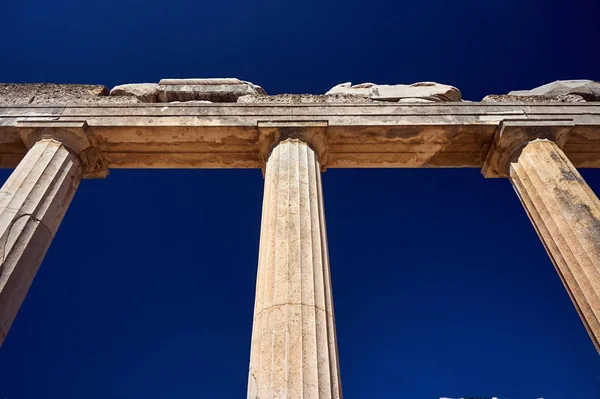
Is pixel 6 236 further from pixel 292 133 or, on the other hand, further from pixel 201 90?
pixel 201 90

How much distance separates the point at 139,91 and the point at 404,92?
11.3 metres

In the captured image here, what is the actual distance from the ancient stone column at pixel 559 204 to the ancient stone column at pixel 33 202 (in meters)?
15.1

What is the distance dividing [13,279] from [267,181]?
25.3ft

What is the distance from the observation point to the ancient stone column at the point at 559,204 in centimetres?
1320

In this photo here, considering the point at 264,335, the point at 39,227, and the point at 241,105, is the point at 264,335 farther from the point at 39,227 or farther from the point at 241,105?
the point at 241,105

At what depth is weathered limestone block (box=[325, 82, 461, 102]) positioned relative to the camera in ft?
67.3

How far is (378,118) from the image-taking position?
18469mm

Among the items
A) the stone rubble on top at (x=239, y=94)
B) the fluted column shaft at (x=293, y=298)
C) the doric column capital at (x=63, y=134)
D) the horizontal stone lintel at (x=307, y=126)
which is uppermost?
the stone rubble on top at (x=239, y=94)

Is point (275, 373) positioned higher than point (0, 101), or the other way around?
point (0, 101)

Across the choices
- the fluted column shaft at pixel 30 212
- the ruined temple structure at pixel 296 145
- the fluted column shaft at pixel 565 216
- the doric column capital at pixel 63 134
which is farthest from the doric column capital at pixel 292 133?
the fluted column shaft at pixel 565 216

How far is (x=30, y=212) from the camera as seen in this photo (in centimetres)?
1421

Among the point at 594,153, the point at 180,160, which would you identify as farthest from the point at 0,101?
the point at 594,153

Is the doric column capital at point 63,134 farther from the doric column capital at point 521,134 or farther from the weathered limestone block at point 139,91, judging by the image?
the doric column capital at point 521,134

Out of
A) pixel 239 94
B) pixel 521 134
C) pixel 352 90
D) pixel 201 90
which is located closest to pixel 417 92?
pixel 352 90
